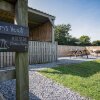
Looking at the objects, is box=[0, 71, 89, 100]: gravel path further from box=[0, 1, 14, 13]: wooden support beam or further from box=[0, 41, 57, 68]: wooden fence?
box=[0, 41, 57, 68]: wooden fence

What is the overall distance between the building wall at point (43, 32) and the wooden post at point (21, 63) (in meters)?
11.4

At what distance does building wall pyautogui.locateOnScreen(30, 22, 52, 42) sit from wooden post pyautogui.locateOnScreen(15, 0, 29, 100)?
11391 millimetres

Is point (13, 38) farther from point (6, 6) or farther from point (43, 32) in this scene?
point (43, 32)

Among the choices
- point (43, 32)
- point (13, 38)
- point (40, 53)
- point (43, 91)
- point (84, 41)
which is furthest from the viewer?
point (84, 41)

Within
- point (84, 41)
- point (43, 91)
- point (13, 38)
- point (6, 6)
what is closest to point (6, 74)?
point (13, 38)

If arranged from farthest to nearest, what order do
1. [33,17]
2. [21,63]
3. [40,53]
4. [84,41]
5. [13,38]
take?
[84,41], [33,17], [40,53], [21,63], [13,38]

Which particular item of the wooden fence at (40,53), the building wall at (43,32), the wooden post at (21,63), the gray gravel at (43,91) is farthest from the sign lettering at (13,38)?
the building wall at (43,32)

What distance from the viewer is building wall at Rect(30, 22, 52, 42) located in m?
14.6

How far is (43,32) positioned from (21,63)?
41.8 feet

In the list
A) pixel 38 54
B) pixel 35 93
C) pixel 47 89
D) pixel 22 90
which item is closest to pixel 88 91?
pixel 47 89

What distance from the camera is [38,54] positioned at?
12.2 meters

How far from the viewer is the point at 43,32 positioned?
15.5m

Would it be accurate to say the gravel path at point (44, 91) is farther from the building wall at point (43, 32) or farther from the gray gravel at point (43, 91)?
Result: the building wall at point (43, 32)

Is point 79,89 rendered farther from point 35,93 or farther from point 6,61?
point 6,61
